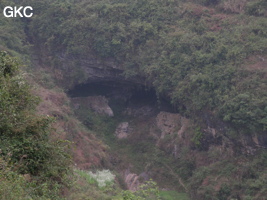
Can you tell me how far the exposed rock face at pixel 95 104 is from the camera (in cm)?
2231

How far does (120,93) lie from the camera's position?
23422 mm

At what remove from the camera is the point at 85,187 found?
912 cm

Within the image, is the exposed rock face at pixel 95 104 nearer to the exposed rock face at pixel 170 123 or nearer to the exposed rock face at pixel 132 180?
the exposed rock face at pixel 170 123

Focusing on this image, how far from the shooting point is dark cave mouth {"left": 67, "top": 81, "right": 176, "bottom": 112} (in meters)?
22.3

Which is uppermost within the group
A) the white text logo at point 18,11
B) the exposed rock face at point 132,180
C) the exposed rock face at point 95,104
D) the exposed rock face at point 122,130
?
the white text logo at point 18,11

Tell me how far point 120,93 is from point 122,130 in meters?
2.98

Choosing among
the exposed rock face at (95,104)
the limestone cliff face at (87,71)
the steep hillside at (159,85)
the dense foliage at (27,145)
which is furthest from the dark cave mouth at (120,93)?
the dense foliage at (27,145)

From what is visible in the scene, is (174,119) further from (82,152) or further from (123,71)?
(82,152)

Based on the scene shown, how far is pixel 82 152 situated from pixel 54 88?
5.38 m

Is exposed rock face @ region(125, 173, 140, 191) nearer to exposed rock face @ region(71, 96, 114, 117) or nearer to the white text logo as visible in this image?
exposed rock face @ region(71, 96, 114, 117)

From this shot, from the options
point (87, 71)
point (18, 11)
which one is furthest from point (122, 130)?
point (18, 11)

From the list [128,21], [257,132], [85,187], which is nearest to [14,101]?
[85,187]

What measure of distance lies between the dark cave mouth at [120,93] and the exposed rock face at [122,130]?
163cm

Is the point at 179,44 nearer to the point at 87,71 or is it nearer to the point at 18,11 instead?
the point at 87,71
